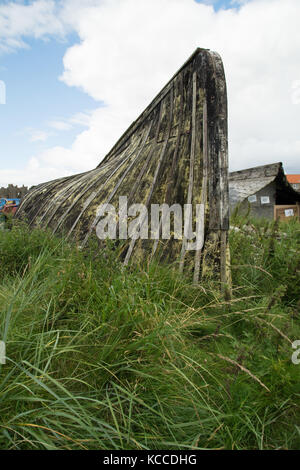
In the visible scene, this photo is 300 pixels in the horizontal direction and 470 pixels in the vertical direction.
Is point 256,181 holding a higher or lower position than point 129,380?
higher

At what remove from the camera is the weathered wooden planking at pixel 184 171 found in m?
2.65

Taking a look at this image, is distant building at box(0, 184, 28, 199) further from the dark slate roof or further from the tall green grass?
the tall green grass

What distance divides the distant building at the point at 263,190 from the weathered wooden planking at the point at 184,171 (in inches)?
250

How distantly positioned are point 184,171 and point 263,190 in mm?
8053

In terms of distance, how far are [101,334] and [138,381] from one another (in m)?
0.33

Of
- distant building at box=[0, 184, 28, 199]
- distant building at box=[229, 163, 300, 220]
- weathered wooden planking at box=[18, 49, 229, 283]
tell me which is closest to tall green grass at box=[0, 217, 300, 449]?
weathered wooden planking at box=[18, 49, 229, 283]

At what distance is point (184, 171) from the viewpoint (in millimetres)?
2979

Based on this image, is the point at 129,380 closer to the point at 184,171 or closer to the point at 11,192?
the point at 184,171

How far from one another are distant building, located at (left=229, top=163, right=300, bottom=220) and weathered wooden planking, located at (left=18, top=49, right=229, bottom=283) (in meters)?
6.34

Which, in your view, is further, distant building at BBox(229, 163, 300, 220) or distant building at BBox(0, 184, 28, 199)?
distant building at BBox(0, 184, 28, 199)

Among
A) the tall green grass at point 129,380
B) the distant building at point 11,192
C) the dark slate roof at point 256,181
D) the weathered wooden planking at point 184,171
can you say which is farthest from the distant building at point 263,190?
the distant building at point 11,192

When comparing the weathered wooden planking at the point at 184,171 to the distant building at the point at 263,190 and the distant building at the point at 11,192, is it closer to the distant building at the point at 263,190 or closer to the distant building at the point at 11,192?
the distant building at the point at 263,190

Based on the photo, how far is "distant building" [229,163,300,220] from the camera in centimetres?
989

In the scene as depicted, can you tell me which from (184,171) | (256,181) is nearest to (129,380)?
(184,171)
